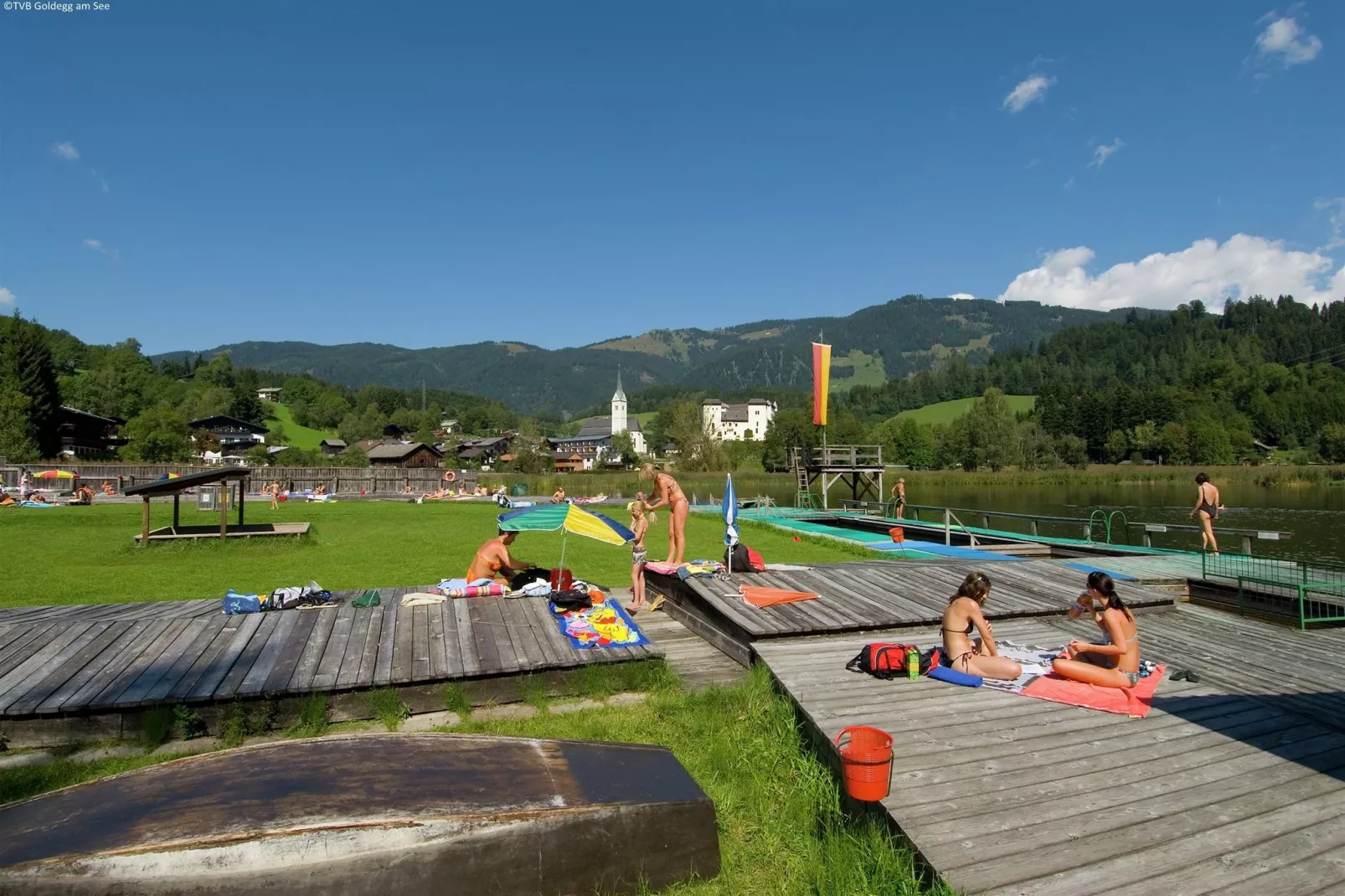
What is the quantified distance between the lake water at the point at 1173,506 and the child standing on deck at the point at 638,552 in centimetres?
1597

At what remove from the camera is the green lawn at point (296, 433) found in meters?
122

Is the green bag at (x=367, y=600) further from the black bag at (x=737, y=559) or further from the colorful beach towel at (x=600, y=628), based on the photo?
the black bag at (x=737, y=559)

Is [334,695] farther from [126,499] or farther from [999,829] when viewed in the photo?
[126,499]

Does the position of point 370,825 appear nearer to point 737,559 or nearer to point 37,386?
point 737,559

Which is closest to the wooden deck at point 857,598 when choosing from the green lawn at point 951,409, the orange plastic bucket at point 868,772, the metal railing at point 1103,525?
the orange plastic bucket at point 868,772

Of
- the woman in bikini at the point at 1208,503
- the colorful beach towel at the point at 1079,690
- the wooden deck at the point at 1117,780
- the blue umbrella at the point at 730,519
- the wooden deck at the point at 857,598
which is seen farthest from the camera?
the woman in bikini at the point at 1208,503

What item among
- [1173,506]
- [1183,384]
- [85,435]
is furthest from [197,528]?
[1183,384]

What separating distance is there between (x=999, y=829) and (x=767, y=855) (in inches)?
57.4

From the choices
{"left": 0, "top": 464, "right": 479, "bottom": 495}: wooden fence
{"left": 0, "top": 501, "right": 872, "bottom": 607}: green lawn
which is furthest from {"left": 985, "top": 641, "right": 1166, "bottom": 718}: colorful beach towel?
{"left": 0, "top": 464, "right": 479, "bottom": 495}: wooden fence

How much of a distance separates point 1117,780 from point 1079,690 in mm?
1672

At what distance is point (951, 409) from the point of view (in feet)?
482

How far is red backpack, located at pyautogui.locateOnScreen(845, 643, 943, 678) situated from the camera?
6766 millimetres

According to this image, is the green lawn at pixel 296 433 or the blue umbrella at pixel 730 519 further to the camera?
the green lawn at pixel 296 433

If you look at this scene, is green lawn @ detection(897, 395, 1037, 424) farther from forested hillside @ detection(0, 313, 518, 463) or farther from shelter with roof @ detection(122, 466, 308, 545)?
shelter with roof @ detection(122, 466, 308, 545)
